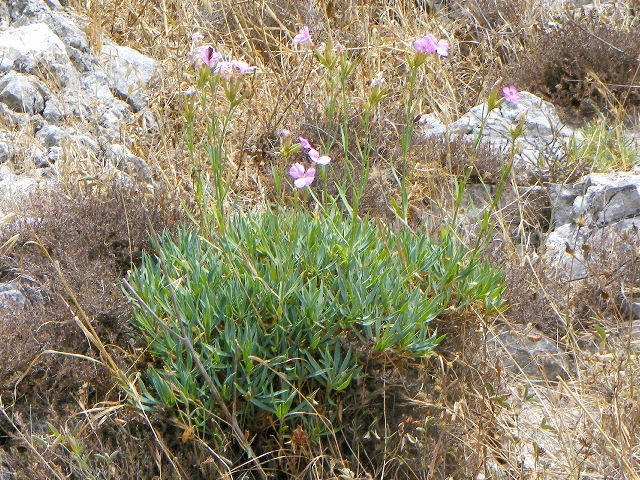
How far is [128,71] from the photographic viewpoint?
4238mm

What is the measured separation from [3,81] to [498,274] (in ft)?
10.6

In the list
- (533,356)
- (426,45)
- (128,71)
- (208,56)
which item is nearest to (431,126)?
(128,71)

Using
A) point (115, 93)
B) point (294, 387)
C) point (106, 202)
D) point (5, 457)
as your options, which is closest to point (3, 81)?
point (115, 93)

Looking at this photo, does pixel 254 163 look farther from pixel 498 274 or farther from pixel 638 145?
pixel 638 145

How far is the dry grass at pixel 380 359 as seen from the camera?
219 centimetres

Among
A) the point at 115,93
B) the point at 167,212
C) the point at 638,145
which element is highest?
the point at 115,93

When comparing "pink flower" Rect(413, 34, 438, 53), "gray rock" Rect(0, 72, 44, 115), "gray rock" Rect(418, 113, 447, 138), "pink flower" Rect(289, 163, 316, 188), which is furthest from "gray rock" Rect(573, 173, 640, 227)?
"gray rock" Rect(0, 72, 44, 115)

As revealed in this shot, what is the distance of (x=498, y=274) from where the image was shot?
2.48 meters

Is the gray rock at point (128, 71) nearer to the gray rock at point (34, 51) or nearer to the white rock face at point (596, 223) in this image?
the gray rock at point (34, 51)

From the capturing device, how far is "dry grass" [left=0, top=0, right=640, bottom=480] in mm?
2189

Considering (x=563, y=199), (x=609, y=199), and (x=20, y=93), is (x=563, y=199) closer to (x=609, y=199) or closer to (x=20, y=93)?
(x=609, y=199)

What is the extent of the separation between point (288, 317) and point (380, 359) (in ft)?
1.18

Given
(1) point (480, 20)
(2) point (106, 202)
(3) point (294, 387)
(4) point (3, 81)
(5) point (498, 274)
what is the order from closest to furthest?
(3) point (294, 387)
(5) point (498, 274)
(2) point (106, 202)
(4) point (3, 81)
(1) point (480, 20)

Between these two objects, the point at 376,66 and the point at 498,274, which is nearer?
the point at 498,274
